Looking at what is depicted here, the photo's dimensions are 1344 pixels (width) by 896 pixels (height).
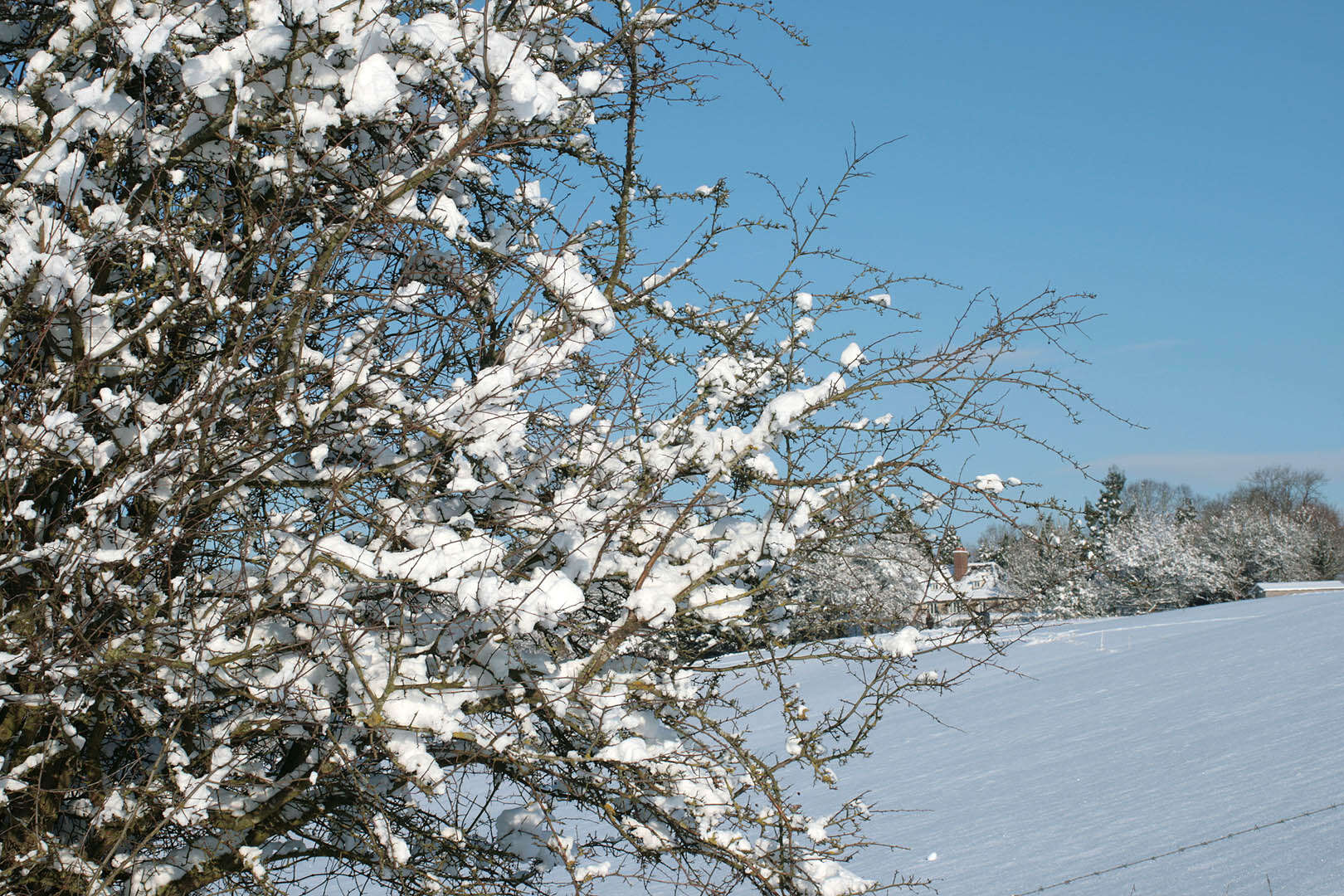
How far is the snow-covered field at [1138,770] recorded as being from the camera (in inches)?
331

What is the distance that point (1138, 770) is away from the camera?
13.2 meters

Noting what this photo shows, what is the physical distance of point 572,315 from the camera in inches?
144

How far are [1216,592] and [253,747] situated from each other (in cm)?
4743

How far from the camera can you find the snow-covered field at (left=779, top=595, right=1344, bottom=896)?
8.41 metres

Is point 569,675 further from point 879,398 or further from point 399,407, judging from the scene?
point 879,398

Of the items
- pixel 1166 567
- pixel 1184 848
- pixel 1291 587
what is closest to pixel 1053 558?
pixel 1184 848

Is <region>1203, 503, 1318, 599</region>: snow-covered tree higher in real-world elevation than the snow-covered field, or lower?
higher

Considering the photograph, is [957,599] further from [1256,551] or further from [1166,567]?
[1256,551]

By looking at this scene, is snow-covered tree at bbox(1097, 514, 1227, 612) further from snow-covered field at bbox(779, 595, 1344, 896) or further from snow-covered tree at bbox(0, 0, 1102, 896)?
snow-covered tree at bbox(0, 0, 1102, 896)

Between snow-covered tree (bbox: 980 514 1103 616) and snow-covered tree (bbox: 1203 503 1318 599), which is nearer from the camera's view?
snow-covered tree (bbox: 980 514 1103 616)

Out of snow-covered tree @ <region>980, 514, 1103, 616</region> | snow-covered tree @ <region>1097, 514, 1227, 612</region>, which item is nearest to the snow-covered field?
snow-covered tree @ <region>980, 514, 1103, 616</region>

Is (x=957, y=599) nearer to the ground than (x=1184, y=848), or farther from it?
farther from it

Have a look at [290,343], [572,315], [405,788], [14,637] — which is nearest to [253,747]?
[405,788]

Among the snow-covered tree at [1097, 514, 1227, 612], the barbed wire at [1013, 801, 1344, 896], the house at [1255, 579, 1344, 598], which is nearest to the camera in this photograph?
the barbed wire at [1013, 801, 1344, 896]
